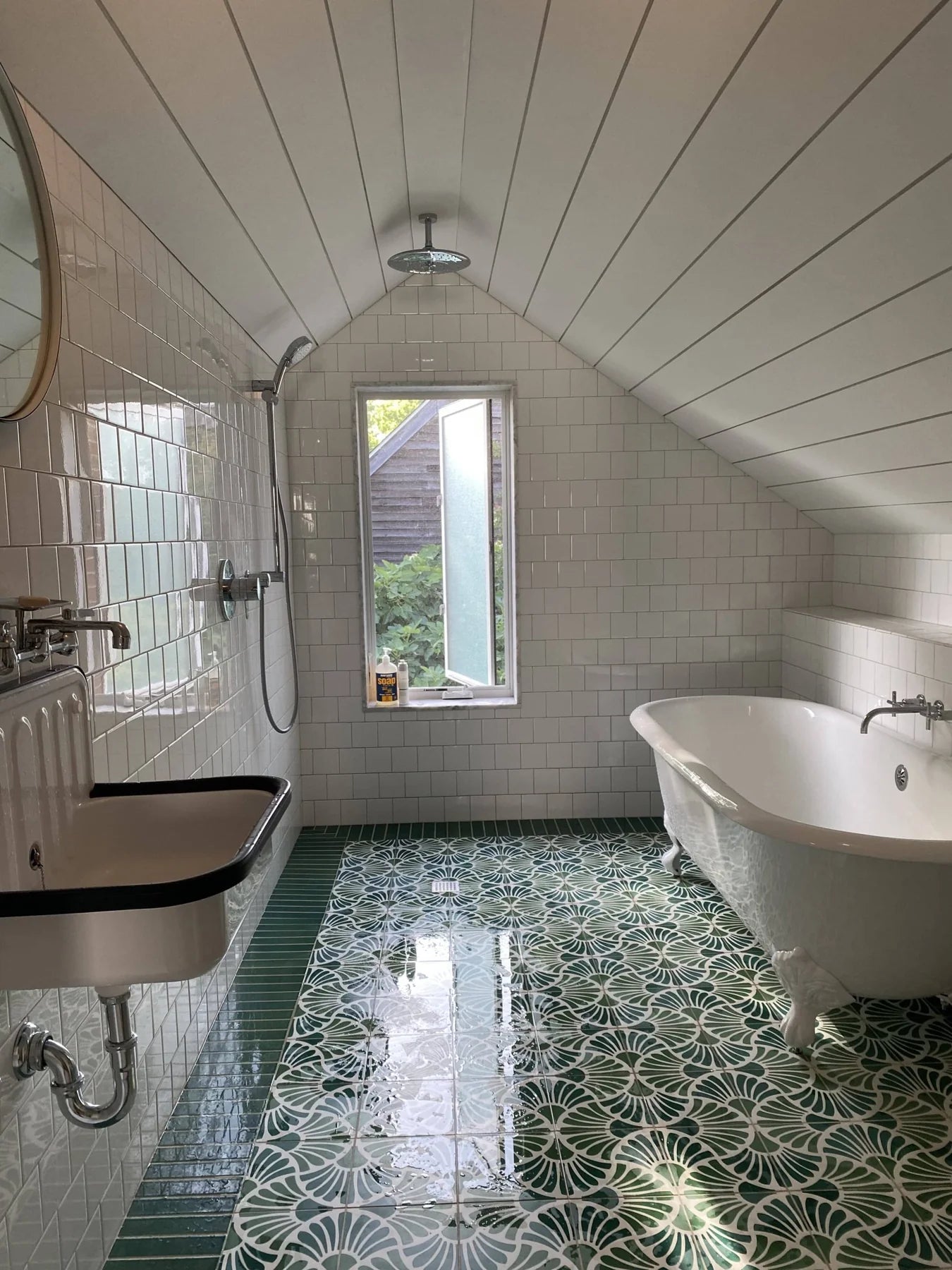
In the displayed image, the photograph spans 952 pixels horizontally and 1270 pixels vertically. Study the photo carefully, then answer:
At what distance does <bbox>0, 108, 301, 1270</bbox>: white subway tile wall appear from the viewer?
1.62 m

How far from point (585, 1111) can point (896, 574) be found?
2541 mm

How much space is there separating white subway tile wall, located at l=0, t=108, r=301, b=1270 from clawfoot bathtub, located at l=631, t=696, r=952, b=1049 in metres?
1.47

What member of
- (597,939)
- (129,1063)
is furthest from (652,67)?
(597,939)

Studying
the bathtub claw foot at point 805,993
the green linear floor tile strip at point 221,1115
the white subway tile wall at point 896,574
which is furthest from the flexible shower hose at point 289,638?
the white subway tile wall at point 896,574

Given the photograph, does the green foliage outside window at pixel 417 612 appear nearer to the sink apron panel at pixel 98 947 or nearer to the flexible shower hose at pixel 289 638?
the flexible shower hose at pixel 289 638

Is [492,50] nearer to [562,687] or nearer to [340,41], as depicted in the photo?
[340,41]

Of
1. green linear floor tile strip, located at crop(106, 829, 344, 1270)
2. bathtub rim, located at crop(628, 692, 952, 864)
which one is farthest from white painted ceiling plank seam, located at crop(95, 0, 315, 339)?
green linear floor tile strip, located at crop(106, 829, 344, 1270)

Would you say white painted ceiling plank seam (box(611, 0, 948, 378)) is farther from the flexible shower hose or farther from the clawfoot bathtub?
the flexible shower hose

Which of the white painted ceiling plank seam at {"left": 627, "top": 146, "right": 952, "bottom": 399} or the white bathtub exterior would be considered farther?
the white bathtub exterior

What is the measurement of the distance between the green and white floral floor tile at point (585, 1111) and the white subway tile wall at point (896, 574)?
4.66ft

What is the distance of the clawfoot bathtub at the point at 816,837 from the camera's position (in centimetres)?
235

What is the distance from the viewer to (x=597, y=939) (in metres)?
3.32

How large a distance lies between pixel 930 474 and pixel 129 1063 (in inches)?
108

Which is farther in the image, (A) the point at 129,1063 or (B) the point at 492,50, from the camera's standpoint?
(B) the point at 492,50
